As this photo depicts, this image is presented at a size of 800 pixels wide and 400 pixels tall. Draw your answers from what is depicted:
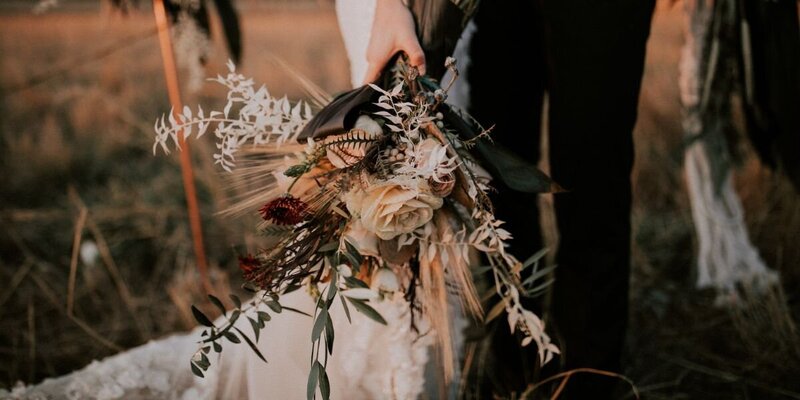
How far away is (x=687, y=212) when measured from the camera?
104 inches

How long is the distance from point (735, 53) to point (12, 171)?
3.43 m

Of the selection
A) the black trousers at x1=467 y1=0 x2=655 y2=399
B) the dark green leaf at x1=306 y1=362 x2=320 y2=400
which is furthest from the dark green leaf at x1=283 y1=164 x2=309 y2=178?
the black trousers at x1=467 y1=0 x2=655 y2=399

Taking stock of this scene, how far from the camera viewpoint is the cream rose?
0.87 metres

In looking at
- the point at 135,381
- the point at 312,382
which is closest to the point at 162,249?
the point at 135,381

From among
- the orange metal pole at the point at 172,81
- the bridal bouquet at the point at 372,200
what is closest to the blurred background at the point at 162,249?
the orange metal pole at the point at 172,81

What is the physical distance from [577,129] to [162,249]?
76.4 inches

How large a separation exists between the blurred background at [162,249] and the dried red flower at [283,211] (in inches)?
8.3

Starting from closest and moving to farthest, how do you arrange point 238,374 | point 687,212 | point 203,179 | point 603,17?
1. point 603,17
2. point 238,374
3. point 687,212
4. point 203,179

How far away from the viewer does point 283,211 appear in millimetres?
895

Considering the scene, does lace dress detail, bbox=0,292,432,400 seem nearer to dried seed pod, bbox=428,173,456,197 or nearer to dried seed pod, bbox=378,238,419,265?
dried seed pod, bbox=378,238,419,265

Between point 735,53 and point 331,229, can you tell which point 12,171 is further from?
point 735,53

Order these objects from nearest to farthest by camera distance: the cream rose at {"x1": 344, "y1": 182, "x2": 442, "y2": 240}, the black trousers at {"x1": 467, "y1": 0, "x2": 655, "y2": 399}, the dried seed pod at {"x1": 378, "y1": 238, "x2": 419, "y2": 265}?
1. the cream rose at {"x1": 344, "y1": 182, "x2": 442, "y2": 240}
2. the dried seed pod at {"x1": 378, "y1": 238, "x2": 419, "y2": 265}
3. the black trousers at {"x1": 467, "y1": 0, "x2": 655, "y2": 399}

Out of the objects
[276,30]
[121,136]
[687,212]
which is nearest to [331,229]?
[687,212]

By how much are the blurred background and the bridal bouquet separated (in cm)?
18
